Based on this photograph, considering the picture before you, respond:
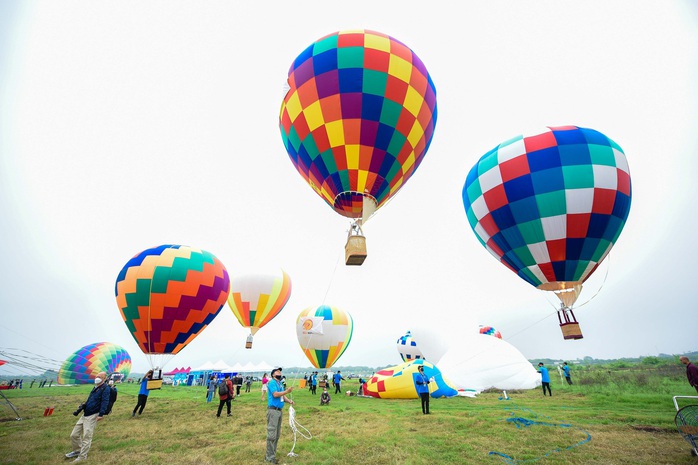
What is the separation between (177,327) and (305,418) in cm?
760

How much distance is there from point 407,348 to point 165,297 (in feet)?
Answer: 62.8

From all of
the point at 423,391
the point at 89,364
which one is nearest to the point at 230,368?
the point at 89,364

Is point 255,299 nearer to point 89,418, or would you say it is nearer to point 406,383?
point 406,383

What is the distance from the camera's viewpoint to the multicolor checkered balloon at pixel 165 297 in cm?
1276

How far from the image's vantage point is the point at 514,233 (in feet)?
33.0

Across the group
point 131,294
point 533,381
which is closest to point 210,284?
point 131,294

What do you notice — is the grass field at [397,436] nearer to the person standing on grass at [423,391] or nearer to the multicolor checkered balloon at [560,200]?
the person standing on grass at [423,391]

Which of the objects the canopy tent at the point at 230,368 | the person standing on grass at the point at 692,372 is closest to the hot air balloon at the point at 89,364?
the canopy tent at the point at 230,368

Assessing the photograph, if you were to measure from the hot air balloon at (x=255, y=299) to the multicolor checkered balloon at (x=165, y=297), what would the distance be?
20.4 feet

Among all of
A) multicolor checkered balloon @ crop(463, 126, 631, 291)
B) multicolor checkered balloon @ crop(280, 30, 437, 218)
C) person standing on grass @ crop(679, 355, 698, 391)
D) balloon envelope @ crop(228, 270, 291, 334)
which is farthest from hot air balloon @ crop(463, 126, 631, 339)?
balloon envelope @ crop(228, 270, 291, 334)

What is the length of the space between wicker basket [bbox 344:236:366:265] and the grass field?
398 cm

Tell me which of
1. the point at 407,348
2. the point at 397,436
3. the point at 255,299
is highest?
the point at 255,299

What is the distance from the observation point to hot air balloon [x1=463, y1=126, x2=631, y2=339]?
30.0 feet

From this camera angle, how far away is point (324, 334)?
20.9 m
